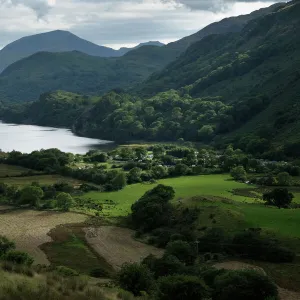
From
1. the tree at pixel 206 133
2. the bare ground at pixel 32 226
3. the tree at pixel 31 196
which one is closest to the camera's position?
the bare ground at pixel 32 226

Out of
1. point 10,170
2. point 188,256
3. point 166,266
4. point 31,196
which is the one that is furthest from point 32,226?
point 10,170

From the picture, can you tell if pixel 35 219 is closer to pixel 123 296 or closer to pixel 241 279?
pixel 241 279

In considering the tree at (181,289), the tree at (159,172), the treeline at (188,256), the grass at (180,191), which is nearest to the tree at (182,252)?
the treeline at (188,256)

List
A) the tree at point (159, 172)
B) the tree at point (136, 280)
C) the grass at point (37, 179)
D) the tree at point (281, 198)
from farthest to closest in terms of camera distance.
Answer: the tree at point (159, 172), the grass at point (37, 179), the tree at point (281, 198), the tree at point (136, 280)

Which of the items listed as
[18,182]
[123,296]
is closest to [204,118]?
[18,182]

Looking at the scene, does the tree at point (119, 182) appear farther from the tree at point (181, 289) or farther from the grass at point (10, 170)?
the tree at point (181, 289)

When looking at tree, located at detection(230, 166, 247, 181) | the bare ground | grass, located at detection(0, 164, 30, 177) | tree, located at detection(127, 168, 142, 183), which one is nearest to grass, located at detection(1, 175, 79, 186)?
grass, located at detection(0, 164, 30, 177)

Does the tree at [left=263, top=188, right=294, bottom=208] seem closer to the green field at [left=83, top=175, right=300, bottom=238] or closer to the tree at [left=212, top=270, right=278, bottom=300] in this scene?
the green field at [left=83, top=175, right=300, bottom=238]
